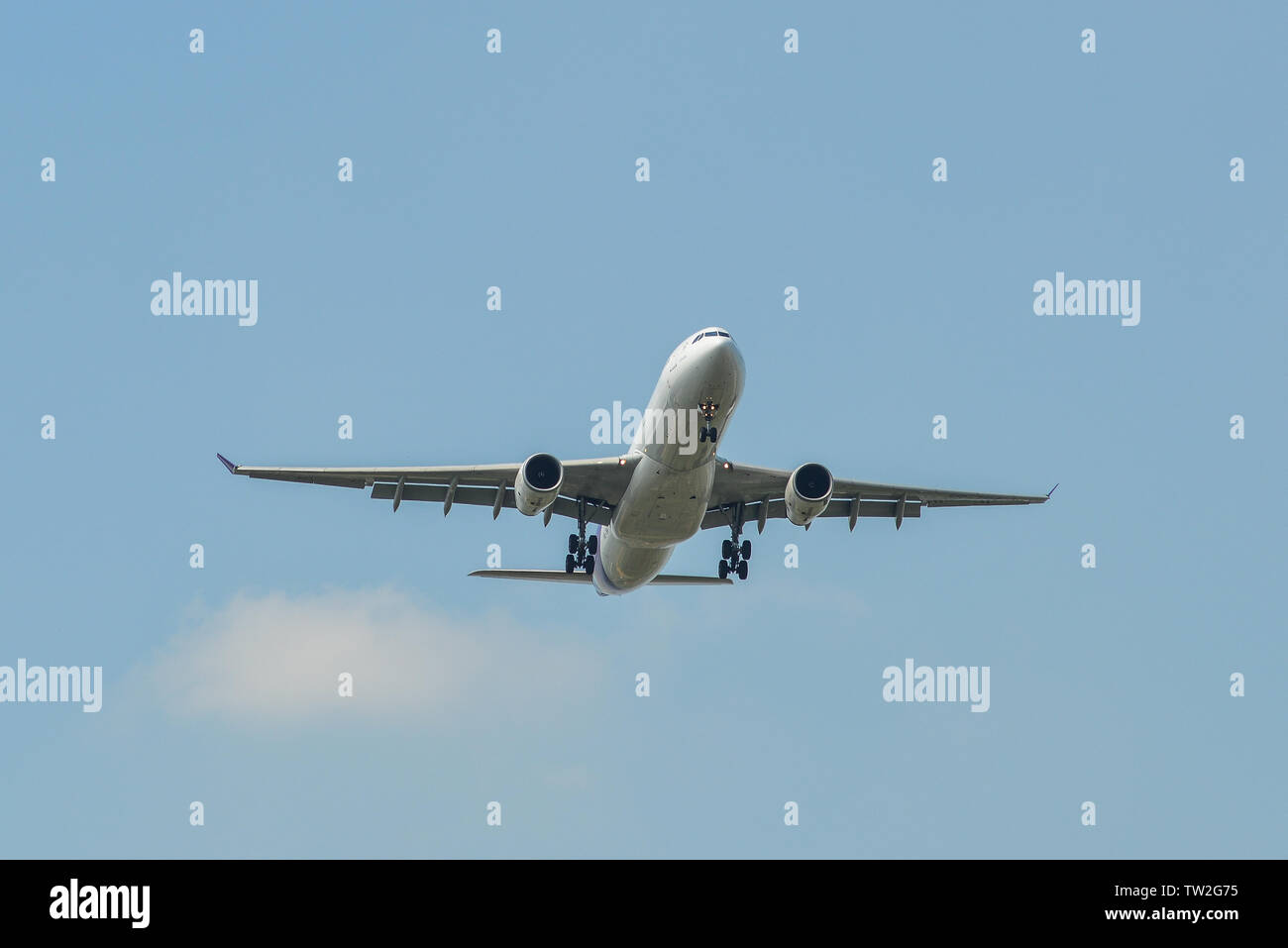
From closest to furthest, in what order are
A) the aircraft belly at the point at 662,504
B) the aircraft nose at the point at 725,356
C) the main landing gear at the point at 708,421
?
1. the aircraft nose at the point at 725,356
2. the main landing gear at the point at 708,421
3. the aircraft belly at the point at 662,504

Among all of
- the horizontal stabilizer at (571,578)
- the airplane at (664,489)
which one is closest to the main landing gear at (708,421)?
the airplane at (664,489)

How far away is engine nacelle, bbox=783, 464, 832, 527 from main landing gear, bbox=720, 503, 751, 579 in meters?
4.23

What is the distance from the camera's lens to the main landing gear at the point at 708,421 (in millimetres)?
35562

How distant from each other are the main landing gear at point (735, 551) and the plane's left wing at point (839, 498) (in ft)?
0.73

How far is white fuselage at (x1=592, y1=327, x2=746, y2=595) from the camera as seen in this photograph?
34.9 m

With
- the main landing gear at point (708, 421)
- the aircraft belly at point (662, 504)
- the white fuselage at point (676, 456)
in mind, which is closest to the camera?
the white fuselage at point (676, 456)

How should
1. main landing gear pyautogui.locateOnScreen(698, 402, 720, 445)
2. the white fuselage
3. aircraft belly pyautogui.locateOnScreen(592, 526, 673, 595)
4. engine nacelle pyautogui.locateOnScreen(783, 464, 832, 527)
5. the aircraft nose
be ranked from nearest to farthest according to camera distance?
the aircraft nose
the white fuselage
main landing gear pyautogui.locateOnScreen(698, 402, 720, 445)
engine nacelle pyautogui.locateOnScreen(783, 464, 832, 527)
aircraft belly pyautogui.locateOnScreen(592, 526, 673, 595)

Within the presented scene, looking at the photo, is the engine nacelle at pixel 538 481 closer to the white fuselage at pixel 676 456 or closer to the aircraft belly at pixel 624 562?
the white fuselage at pixel 676 456

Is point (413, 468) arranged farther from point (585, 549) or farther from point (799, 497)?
point (799, 497)

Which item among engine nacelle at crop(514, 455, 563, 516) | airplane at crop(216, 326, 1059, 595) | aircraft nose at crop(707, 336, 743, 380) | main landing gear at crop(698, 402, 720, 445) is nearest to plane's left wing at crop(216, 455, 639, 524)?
airplane at crop(216, 326, 1059, 595)

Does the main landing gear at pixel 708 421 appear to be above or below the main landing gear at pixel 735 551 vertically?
above

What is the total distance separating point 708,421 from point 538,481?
4.92 meters

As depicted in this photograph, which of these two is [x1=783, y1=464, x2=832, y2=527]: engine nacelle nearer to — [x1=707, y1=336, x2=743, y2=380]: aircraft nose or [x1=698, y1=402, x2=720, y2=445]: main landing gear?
[x1=698, y1=402, x2=720, y2=445]: main landing gear
